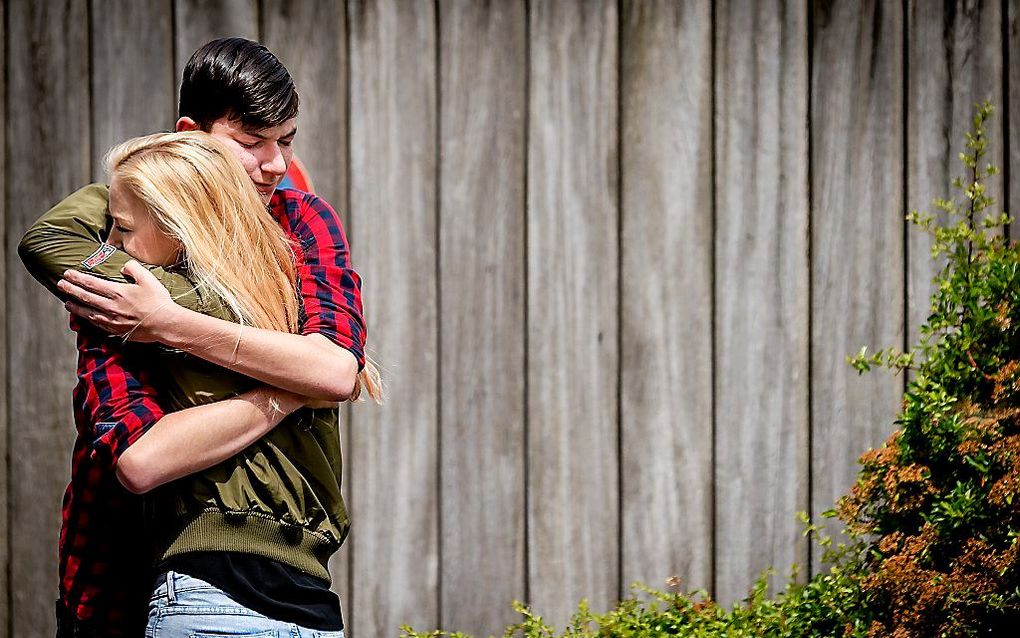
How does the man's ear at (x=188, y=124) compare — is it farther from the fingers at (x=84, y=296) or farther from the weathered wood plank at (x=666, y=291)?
the weathered wood plank at (x=666, y=291)

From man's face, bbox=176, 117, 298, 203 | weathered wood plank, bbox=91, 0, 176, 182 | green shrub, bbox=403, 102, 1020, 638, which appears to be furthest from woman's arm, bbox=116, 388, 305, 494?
weathered wood plank, bbox=91, 0, 176, 182

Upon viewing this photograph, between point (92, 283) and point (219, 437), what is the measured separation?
0.29 m

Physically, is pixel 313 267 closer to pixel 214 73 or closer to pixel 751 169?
pixel 214 73

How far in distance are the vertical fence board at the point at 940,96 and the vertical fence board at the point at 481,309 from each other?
107 cm

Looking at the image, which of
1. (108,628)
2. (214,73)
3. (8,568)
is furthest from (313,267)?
(8,568)

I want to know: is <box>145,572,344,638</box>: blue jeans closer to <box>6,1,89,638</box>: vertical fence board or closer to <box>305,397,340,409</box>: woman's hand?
<box>305,397,340,409</box>: woman's hand

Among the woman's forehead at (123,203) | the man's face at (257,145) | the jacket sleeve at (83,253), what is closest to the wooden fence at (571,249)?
the man's face at (257,145)

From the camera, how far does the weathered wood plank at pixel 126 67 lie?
2746 mm

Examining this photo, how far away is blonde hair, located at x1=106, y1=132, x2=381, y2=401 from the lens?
1460 millimetres

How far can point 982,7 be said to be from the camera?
9.29 feet

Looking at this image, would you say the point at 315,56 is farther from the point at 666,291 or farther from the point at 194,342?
the point at 194,342

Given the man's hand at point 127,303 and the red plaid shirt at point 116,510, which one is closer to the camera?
the man's hand at point 127,303

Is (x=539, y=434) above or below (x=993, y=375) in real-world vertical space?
below

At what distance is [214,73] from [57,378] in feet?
4.70
